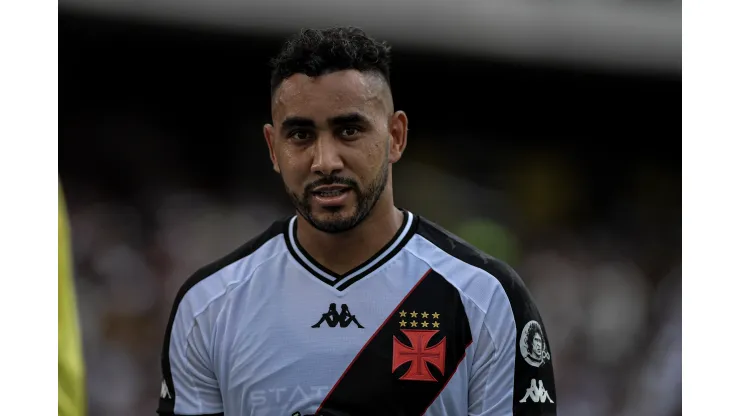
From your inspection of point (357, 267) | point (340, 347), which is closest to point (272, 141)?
point (357, 267)

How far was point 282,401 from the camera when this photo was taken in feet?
7.25

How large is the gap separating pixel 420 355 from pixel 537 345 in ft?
1.00

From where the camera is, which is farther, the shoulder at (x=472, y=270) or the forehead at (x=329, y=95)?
the shoulder at (x=472, y=270)

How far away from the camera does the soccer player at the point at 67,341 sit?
2617mm

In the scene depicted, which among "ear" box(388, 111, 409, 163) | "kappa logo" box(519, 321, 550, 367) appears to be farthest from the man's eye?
"kappa logo" box(519, 321, 550, 367)

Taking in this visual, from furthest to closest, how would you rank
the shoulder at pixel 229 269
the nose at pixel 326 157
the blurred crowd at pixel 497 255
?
the blurred crowd at pixel 497 255, the shoulder at pixel 229 269, the nose at pixel 326 157

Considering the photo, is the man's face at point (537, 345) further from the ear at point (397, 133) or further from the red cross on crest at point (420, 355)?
the ear at point (397, 133)

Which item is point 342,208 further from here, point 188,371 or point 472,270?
point 188,371

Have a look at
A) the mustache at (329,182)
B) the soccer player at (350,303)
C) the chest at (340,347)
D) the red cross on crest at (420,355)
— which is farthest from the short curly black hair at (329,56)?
the red cross on crest at (420,355)

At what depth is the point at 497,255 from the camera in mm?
2742

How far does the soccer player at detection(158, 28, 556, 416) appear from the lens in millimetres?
2143

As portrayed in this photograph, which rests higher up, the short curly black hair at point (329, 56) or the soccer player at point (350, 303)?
the short curly black hair at point (329, 56)

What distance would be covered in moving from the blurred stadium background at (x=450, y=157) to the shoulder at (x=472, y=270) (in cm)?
36

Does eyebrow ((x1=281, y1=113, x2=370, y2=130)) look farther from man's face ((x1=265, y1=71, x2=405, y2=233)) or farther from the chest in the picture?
the chest
